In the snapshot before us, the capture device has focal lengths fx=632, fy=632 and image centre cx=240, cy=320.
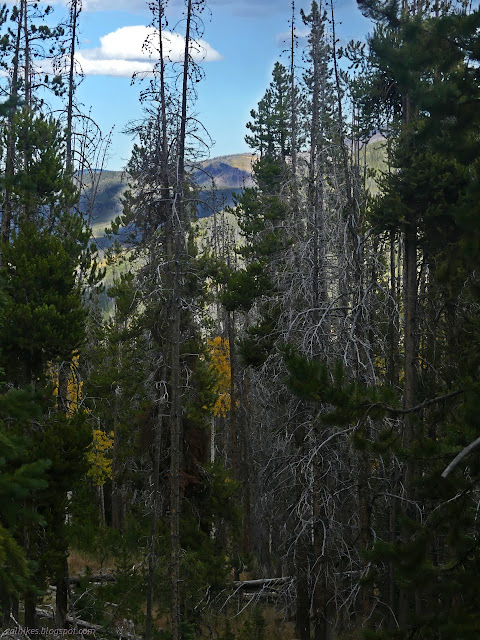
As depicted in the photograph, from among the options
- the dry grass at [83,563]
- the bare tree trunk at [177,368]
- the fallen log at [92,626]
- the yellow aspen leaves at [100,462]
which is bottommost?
the dry grass at [83,563]

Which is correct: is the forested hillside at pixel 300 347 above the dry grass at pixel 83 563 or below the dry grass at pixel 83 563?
above

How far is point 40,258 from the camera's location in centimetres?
1262

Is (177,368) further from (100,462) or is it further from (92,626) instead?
(100,462)

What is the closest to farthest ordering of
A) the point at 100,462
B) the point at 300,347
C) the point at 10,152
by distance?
the point at 300,347 < the point at 10,152 < the point at 100,462

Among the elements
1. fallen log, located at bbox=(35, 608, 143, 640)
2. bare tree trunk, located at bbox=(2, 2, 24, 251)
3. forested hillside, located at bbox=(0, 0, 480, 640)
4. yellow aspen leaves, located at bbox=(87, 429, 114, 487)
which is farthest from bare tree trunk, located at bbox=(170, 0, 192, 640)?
yellow aspen leaves, located at bbox=(87, 429, 114, 487)

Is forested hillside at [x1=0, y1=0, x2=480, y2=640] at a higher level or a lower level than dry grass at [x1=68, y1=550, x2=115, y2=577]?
higher

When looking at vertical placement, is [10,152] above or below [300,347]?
above

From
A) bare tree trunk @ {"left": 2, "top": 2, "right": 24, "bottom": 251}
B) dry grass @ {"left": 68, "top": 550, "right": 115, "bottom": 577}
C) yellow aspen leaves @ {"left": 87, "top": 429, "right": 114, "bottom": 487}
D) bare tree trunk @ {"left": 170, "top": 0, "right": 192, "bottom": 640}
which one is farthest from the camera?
yellow aspen leaves @ {"left": 87, "top": 429, "right": 114, "bottom": 487}

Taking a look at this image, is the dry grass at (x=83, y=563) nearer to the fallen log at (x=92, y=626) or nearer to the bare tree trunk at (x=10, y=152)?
the fallen log at (x=92, y=626)

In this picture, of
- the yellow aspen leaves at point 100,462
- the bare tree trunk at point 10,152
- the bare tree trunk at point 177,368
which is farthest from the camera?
the yellow aspen leaves at point 100,462

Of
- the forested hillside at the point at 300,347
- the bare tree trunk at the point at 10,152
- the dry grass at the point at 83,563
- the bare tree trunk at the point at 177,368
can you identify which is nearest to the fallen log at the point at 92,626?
the forested hillside at the point at 300,347

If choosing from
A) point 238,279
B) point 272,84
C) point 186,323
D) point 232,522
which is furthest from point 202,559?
point 272,84

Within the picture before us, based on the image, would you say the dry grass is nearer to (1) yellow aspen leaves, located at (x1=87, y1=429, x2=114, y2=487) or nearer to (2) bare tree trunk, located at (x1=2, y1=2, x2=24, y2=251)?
(1) yellow aspen leaves, located at (x1=87, y1=429, x2=114, y2=487)

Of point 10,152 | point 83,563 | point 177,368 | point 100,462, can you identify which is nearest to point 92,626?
point 177,368
